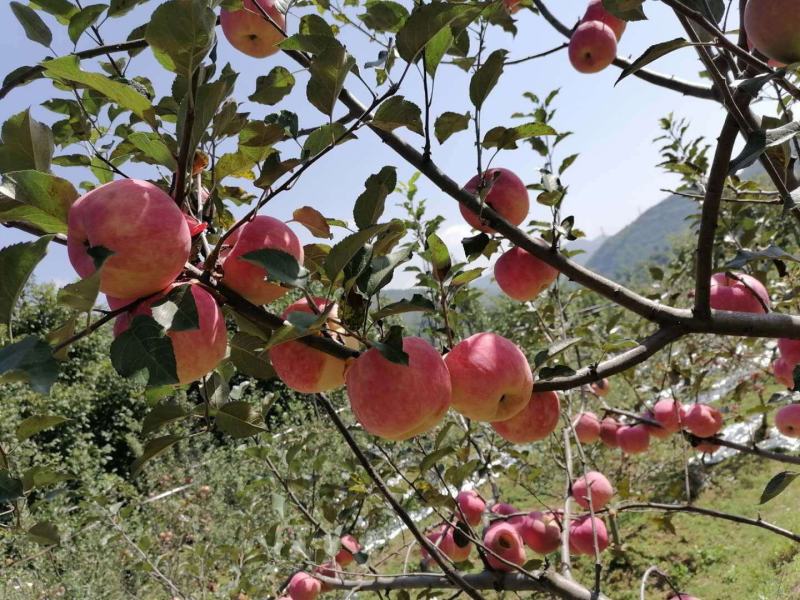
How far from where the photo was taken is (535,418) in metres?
1.13

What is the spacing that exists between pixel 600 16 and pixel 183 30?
5.32 ft

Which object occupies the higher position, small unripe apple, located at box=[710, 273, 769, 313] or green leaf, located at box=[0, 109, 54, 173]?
green leaf, located at box=[0, 109, 54, 173]

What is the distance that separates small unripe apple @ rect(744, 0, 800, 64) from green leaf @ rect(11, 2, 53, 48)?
1.08m

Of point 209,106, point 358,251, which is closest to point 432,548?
point 358,251

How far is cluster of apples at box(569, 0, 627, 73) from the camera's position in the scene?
1.76 m

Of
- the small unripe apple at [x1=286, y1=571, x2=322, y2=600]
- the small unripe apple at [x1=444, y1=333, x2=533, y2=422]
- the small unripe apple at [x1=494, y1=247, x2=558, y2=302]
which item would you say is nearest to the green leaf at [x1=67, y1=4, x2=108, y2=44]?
the small unripe apple at [x1=444, y1=333, x2=533, y2=422]

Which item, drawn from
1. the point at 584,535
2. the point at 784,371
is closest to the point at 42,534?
the point at 584,535

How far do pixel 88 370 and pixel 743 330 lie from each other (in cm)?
1238

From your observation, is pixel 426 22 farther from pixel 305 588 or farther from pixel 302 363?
pixel 305 588

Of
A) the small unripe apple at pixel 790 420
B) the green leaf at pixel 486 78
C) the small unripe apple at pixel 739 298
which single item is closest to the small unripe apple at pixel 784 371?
the small unripe apple at pixel 739 298

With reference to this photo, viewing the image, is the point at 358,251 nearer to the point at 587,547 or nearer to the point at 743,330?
the point at 743,330

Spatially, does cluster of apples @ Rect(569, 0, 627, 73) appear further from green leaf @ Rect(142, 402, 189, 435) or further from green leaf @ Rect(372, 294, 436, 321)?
green leaf @ Rect(142, 402, 189, 435)

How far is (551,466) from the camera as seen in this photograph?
6090 mm

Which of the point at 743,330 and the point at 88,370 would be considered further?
the point at 88,370
